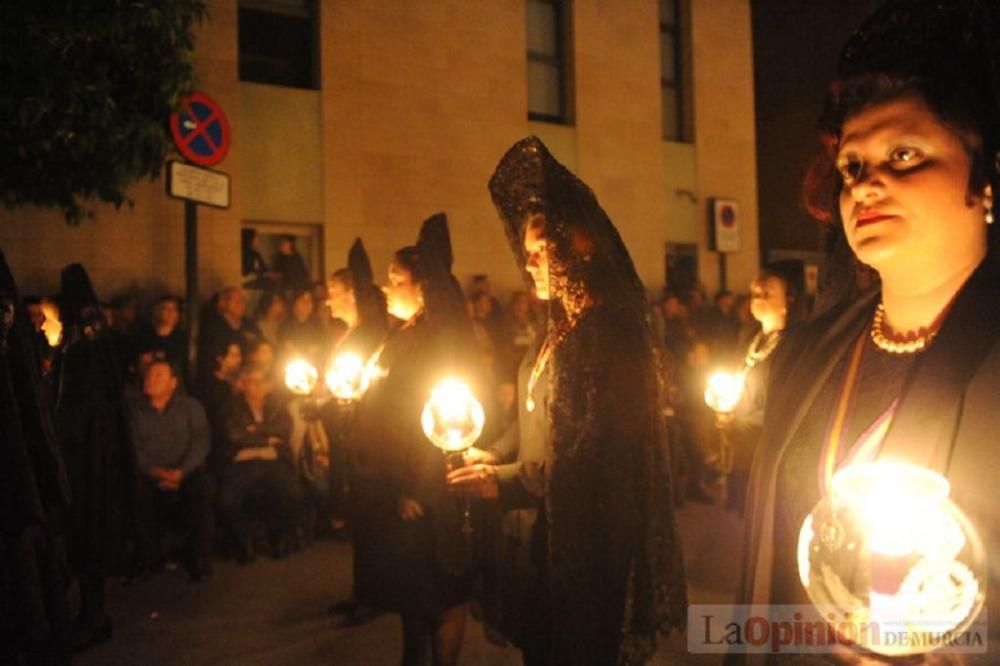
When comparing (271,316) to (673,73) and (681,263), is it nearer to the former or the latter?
(681,263)

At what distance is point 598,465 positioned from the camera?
9.05 feet

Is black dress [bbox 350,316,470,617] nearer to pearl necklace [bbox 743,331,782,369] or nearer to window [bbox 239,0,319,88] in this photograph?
pearl necklace [bbox 743,331,782,369]

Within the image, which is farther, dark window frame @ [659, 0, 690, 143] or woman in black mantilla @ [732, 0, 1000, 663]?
dark window frame @ [659, 0, 690, 143]

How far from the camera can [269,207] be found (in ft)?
33.0

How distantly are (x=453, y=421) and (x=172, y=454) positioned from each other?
4916mm

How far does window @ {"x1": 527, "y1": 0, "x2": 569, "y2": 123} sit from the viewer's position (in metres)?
12.8

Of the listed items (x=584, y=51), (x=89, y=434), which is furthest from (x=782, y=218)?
(x=89, y=434)

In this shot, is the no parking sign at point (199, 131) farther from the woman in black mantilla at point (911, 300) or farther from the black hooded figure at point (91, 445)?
the woman in black mantilla at point (911, 300)

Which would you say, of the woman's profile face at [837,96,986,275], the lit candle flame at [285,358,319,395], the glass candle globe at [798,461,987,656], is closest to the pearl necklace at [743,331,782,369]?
the woman's profile face at [837,96,986,275]

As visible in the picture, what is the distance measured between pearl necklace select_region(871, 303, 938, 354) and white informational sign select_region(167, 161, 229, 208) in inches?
256

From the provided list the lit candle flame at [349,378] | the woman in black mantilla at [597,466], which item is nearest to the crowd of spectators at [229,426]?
the lit candle flame at [349,378]

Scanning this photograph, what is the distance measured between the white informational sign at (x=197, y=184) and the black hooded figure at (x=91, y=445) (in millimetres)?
1621

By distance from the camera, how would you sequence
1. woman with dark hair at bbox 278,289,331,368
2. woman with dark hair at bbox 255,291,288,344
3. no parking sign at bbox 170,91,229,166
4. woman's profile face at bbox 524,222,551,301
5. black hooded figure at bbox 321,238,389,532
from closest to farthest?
woman's profile face at bbox 524,222,551,301 → black hooded figure at bbox 321,238,389,532 → no parking sign at bbox 170,91,229,166 → woman with dark hair at bbox 278,289,331,368 → woman with dark hair at bbox 255,291,288,344

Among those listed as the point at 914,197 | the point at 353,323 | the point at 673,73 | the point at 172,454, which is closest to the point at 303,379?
the point at 353,323
